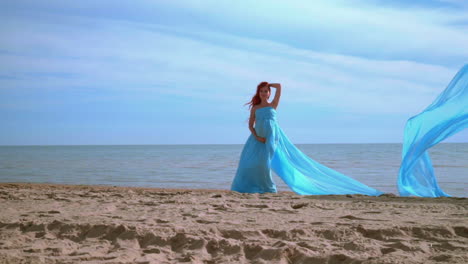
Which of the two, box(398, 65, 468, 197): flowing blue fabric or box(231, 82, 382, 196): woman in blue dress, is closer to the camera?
box(398, 65, 468, 197): flowing blue fabric

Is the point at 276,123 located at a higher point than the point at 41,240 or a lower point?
higher

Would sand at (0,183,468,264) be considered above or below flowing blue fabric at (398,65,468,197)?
below

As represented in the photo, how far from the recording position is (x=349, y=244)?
3.38 m

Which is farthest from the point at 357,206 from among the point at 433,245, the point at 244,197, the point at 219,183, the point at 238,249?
the point at 219,183

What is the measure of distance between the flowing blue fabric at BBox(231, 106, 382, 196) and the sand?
159 cm

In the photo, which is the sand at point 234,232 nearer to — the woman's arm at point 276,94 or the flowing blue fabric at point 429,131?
the flowing blue fabric at point 429,131

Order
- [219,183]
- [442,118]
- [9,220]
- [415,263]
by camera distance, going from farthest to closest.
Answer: [219,183], [442,118], [9,220], [415,263]

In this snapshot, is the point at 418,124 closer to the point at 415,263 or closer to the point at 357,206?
the point at 357,206

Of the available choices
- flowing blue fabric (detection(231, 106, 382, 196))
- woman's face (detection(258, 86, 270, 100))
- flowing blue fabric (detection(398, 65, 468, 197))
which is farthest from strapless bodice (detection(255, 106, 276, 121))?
flowing blue fabric (detection(398, 65, 468, 197))

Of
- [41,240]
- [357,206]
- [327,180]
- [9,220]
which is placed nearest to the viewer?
[41,240]

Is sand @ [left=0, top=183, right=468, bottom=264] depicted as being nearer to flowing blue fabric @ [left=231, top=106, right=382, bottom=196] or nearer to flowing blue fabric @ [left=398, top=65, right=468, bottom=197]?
flowing blue fabric @ [left=398, top=65, right=468, bottom=197]

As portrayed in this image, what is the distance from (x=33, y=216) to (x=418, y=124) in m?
5.26

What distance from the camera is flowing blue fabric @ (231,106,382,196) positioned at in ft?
23.2

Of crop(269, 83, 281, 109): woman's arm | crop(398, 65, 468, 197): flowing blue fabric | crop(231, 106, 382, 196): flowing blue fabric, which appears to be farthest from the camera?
crop(269, 83, 281, 109): woman's arm
